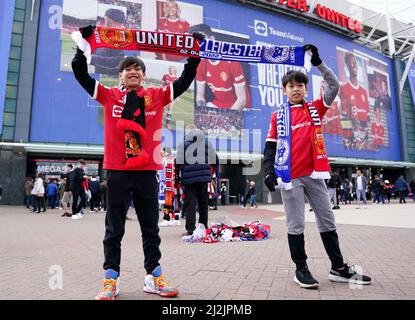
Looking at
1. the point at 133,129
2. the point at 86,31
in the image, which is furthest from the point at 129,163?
the point at 86,31

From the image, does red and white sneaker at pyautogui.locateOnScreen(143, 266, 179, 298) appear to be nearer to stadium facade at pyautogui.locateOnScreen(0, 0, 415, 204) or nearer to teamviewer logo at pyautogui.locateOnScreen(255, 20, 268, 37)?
stadium facade at pyautogui.locateOnScreen(0, 0, 415, 204)

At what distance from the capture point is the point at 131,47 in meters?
3.54

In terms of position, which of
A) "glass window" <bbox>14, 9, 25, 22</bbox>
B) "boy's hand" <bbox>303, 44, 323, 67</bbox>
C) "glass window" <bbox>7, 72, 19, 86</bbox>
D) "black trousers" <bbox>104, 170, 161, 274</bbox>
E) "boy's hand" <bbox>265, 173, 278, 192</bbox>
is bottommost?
"black trousers" <bbox>104, 170, 161, 274</bbox>

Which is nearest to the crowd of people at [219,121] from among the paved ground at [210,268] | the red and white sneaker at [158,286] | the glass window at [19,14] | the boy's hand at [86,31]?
the glass window at [19,14]

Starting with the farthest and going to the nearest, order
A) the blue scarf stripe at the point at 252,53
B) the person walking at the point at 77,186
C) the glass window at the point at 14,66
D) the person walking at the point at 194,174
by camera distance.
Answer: the glass window at the point at 14,66 < the person walking at the point at 77,186 < the person walking at the point at 194,174 < the blue scarf stripe at the point at 252,53

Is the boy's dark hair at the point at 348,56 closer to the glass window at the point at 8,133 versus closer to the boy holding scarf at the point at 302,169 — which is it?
the glass window at the point at 8,133

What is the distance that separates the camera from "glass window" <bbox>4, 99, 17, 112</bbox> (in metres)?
21.0

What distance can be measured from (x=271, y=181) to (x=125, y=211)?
1376 mm

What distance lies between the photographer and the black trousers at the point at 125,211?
267 centimetres

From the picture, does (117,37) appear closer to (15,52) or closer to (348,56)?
(15,52)

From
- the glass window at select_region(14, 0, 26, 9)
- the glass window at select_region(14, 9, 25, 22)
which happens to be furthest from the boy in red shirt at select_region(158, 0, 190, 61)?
the glass window at select_region(14, 9, 25, 22)

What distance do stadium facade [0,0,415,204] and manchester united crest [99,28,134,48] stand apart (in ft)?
61.8

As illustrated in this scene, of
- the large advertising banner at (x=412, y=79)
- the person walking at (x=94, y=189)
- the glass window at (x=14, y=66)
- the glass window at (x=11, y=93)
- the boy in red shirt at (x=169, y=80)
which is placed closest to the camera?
the person walking at (x=94, y=189)
